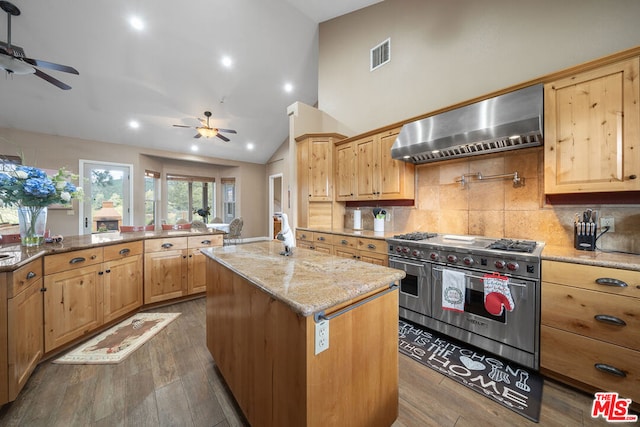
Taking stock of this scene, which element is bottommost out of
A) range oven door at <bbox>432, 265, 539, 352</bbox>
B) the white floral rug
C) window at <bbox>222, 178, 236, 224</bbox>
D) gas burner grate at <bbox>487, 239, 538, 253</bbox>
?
the white floral rug

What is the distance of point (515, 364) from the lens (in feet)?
6.24

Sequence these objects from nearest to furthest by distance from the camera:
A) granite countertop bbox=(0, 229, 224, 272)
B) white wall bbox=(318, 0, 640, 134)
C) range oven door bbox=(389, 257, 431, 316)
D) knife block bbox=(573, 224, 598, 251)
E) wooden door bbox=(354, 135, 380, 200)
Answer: granite countertop bbox=(0, 229, 224, 272), knife block bbox=(573, 224, 598, 251), white wall bbox=(318, 0, 640, 134), range oven door bbox=(389, 257, 431, 316), wooden door bbox=(354, 135, 380, 200)

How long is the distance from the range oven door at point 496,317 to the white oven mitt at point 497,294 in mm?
33

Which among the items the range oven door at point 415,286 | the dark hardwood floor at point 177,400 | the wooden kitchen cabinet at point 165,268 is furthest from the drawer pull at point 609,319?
the wooden kitchen cabinet at point 165,268

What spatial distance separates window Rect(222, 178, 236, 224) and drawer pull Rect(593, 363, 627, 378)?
8.60 m

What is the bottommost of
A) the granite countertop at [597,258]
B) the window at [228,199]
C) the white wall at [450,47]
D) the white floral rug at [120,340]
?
the white floral rug at [120,340]

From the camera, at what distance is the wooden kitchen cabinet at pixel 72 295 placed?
75.6 inches

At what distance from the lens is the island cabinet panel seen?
2.97 feet

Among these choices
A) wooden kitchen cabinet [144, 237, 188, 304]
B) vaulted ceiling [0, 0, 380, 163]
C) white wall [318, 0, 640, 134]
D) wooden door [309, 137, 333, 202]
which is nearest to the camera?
white wall [318, 0, 640, 134]

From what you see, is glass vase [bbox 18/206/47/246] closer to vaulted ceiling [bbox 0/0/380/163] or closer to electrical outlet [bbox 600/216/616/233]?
vaulted ceiling [bbox 0/0/380/163]

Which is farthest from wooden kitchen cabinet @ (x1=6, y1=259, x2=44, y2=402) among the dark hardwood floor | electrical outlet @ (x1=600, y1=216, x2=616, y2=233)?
electrical outlet @ (x1=600, y1=216, x2=616, y2=233)

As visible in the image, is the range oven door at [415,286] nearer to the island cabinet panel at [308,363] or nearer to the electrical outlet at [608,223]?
the island cabinet panel at [308,363]

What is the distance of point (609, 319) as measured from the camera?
147cm
